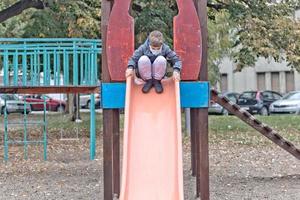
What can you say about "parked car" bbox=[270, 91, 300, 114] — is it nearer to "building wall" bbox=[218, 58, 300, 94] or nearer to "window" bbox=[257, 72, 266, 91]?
"building wall" bbox=[218, 58, 300, 94]

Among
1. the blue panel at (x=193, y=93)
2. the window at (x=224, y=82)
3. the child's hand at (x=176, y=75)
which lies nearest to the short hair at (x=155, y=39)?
the child's hand at (x=176, y=75)

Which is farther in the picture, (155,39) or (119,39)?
(119,39)

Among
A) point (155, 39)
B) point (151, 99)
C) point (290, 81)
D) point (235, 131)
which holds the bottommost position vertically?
point (235, 131)

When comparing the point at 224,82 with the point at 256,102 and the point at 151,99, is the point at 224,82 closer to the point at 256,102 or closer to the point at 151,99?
the point at 256,102

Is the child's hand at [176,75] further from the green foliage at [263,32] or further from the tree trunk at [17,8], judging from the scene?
the tree trunk at [17,8]

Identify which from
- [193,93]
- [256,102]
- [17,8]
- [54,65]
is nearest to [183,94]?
[193,93]

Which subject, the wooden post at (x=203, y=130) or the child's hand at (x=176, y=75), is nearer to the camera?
the child's hand at (x=176, y=75)

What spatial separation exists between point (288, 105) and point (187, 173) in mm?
19402

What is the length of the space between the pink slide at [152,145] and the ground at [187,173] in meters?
1.52

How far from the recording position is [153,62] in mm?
7613

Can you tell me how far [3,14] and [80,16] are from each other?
3489mm

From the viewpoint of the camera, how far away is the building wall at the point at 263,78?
40219mm

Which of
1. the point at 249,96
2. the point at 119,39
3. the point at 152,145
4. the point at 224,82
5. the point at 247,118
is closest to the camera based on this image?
the point at 152,145

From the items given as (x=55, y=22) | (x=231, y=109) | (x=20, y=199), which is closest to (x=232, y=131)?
(x=55, y=22)
